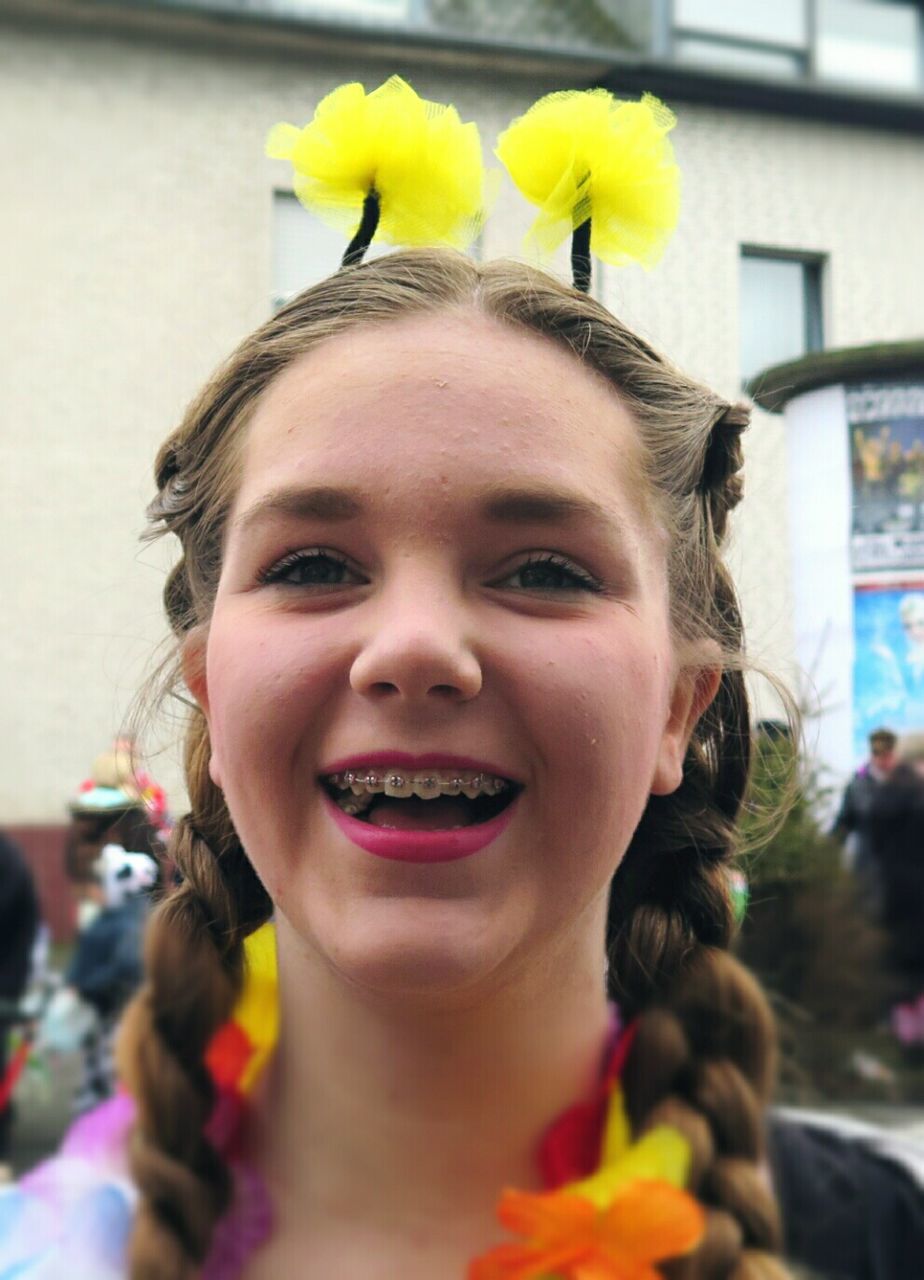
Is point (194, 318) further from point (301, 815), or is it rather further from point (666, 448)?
point (301, 815)

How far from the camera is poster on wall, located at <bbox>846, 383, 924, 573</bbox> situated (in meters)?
1.84

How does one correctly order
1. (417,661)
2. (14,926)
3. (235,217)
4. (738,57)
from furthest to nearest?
(14,926)
(738,57)
(235,217)
(417,661)

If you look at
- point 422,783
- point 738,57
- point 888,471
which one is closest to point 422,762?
point 422,783

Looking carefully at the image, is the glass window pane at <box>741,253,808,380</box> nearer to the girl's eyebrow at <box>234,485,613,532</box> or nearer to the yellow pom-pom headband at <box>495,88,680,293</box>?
the yellow pom-pom headband at <box>495,88,680,293</box>

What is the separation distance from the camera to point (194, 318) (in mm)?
1480

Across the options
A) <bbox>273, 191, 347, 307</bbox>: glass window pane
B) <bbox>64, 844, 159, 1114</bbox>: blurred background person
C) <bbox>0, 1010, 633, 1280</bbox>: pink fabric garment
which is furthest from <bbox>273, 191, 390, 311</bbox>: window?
<bbox>64, 844, 159, 1114</bbox>: blurred background person

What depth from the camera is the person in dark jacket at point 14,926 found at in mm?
2941

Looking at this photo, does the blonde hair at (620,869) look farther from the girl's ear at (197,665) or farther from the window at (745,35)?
the window at (745,35)

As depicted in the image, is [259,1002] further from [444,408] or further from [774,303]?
[774,303]

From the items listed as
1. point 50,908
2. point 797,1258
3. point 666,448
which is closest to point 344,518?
point 666,448

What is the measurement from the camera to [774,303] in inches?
47.3

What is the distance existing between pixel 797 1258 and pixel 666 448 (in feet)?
2.08

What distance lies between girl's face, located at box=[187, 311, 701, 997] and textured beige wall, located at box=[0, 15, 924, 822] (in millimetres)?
277

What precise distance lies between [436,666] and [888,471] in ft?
5.05
